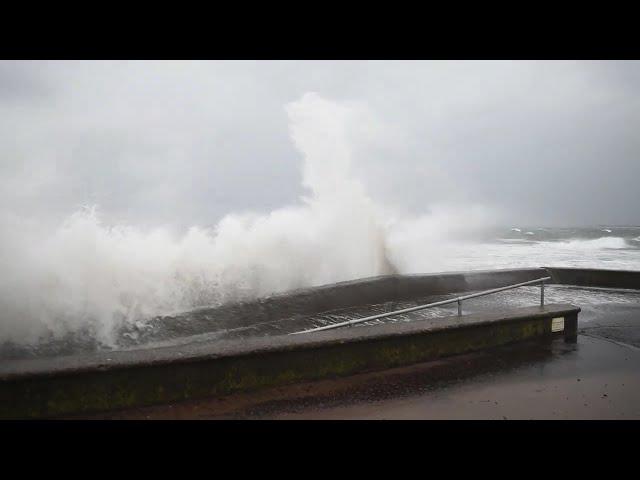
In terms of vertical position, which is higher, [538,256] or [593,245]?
[593,245]

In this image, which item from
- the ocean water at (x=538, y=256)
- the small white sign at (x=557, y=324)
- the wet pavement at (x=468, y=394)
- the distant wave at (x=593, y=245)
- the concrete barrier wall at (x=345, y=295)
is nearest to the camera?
the wet pavement at (x=468, y=394)

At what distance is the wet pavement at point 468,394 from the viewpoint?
288 cm

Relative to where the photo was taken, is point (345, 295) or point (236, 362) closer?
point (236, 362)

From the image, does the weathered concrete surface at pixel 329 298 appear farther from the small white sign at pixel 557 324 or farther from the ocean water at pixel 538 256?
the ocean water at pixel 538 256

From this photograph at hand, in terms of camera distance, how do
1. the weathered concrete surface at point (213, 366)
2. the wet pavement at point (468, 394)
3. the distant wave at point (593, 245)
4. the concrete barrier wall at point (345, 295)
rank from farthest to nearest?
the distant wave at point (593, 245)
the concrete barrier wall at point (345, 295)
the wet pavement at point (468, 394)
the weathered concrete surface at point (213, 366)

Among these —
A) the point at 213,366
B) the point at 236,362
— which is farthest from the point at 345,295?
the point at 213,366

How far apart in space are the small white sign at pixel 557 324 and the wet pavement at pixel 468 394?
0.55m

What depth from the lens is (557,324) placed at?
16.2 feet

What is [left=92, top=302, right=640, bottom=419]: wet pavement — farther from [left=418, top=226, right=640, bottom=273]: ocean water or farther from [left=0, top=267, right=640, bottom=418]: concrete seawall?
[left=418, top=226, right=640, bottom=273]: ocean water

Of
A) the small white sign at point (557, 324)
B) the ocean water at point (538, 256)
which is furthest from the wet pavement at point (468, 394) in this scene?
the ocean water at point (538, 256)

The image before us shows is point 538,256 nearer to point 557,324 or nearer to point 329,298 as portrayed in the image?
point 329,298

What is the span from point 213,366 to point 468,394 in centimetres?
212

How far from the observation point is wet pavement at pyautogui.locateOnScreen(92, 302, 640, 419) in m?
2.88

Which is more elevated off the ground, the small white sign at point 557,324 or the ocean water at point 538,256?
the small white sign at point 557,324
